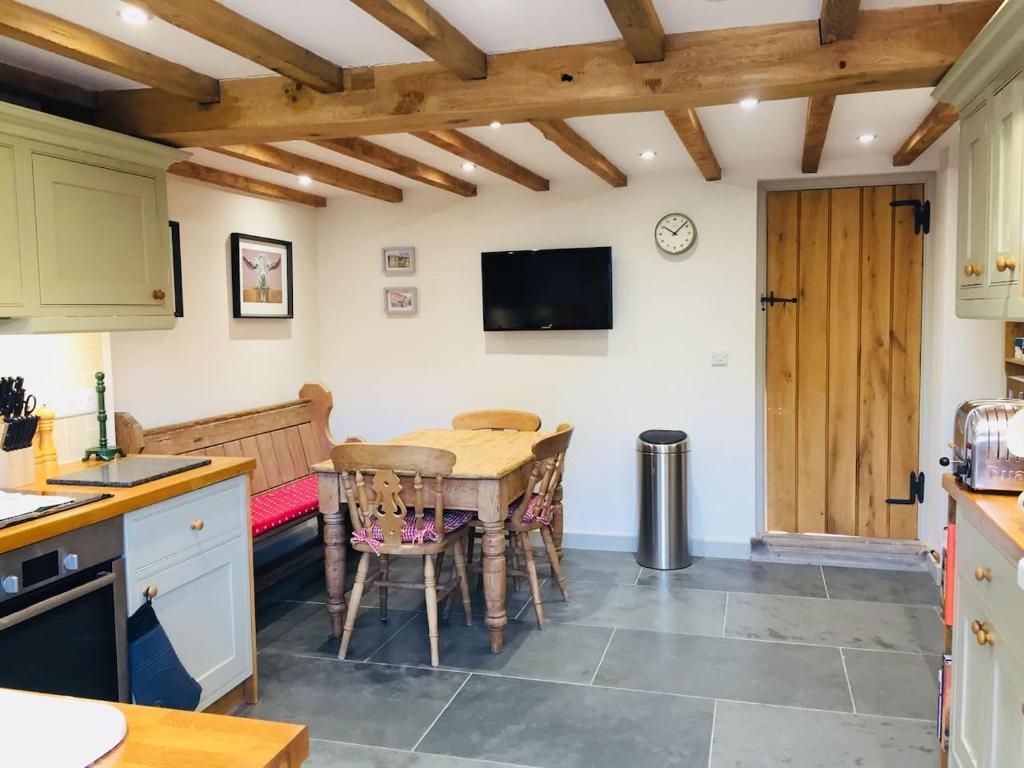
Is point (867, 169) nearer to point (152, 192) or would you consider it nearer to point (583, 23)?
point (583, 23)

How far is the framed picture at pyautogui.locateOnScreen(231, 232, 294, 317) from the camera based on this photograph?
4766 mm

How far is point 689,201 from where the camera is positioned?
4957 millimetres

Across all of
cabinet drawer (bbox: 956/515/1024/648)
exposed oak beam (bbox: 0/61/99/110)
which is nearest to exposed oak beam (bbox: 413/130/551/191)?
exposed oak beam (bbox: 0/61/99/110)

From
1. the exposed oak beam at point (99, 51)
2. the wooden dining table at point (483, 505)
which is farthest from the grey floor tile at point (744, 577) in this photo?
the exposed oak beam at point (99, 51)

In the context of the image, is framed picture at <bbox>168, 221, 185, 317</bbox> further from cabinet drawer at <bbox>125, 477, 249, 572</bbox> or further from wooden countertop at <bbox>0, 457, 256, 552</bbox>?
cabinet drawer at <bbox>125, 477, 249, 572</bbox>

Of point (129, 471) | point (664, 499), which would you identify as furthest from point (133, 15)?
point (664, 499)

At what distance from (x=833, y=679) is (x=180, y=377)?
3418 mm

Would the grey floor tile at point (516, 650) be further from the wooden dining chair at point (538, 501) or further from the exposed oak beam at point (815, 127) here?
the exposed oak beam at point (815, 127)

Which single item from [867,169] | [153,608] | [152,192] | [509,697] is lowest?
[509,697]

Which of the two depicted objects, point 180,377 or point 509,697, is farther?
point 180,377

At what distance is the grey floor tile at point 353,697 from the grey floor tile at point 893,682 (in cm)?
157

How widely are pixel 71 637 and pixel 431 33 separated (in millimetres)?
1975

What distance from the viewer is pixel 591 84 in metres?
2.65

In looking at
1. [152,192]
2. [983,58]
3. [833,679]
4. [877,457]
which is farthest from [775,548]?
[152,192]
